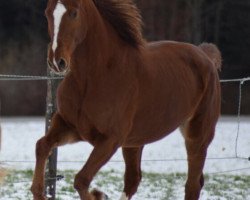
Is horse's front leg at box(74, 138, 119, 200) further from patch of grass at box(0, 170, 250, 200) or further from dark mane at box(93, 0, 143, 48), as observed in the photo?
patch of grass at box(0, 170, 250, 200)

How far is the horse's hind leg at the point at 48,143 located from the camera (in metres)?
4.75

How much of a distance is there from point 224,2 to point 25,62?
819 centimetres

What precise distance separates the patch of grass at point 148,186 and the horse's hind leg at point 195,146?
1518 millimetres

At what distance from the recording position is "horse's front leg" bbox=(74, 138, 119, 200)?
460cm

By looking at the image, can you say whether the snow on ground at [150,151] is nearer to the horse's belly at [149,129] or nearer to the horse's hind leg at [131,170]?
the horse's hind leg at [131,170]

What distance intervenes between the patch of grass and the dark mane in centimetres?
271

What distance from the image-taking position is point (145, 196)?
771 centimetres

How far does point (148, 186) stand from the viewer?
8344 mm

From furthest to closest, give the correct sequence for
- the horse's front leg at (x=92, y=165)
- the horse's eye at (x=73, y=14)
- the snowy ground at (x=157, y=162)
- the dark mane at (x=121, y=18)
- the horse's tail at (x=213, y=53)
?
the snowy ground at (x=157, y=162) → the horse's tail at (x=213, y=53) → the dark mane at (x=121, y=18) → the horse's front leg at (x=92, y=165) → the horse's eye at (x=73, y=14)

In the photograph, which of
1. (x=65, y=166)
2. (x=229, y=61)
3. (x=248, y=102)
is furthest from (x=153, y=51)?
(x=229, y=61)

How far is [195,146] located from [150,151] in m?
7.02

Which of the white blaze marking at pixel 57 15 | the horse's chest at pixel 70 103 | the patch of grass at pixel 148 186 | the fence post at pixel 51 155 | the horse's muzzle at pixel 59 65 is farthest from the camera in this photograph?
the patch of grass at pixel 148 186

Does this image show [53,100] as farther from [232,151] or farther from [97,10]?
[232,151]

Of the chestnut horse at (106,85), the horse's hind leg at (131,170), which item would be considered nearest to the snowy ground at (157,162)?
the horse's hind leg at (131,170)
